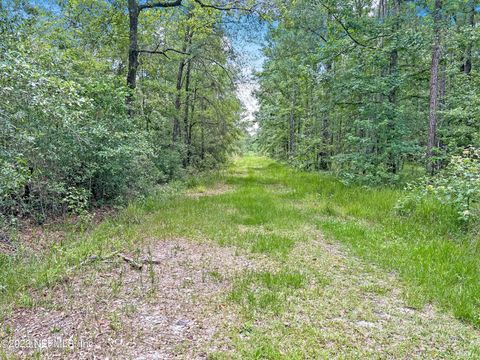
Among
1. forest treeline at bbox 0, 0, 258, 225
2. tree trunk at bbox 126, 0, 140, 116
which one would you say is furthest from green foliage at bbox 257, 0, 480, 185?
tree trunk at bbox 126, 0, 140, 116

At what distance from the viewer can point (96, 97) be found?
7.18m

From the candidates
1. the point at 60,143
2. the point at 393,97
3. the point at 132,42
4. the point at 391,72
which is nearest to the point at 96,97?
the point at 60,143

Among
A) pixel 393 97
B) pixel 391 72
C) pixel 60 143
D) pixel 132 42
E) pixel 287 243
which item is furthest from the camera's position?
pixel 391 72

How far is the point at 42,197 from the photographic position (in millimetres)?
5723

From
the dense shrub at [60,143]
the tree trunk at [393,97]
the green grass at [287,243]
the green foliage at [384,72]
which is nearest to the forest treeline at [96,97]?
the dense shrub at [60,143]

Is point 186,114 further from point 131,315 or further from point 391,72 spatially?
point 131,315

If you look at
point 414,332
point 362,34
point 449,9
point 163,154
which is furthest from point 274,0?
point 414,332

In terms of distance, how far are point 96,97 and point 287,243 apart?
19.3 feet

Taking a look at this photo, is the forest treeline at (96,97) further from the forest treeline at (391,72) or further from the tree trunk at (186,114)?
the forest treeline at (391,72)

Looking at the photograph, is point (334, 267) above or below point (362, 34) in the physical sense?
below

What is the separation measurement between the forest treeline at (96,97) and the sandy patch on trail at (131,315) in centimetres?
172

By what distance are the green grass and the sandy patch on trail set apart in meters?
0.28

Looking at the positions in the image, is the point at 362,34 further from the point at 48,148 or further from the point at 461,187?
the point at 48,148

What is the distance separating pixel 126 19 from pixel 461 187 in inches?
431
